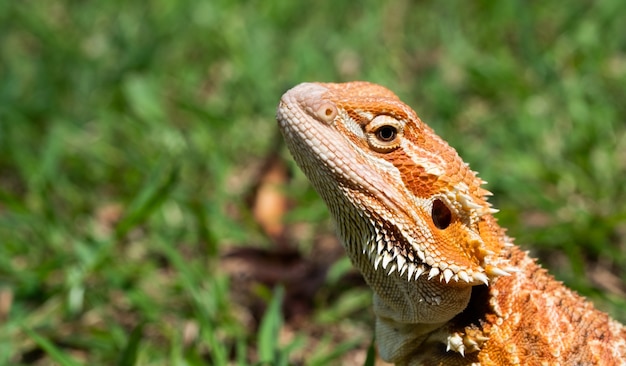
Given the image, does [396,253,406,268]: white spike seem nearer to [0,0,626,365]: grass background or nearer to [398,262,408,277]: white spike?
[398,262,408,277]: white spike

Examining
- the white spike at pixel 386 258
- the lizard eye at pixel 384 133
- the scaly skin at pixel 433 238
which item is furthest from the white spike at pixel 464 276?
the lizard eye at pixel 384 133

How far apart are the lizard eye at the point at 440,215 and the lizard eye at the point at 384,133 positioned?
0.24 meters

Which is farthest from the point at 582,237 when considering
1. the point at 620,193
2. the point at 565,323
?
the point at 565,323

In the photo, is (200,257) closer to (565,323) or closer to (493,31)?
(565,323)

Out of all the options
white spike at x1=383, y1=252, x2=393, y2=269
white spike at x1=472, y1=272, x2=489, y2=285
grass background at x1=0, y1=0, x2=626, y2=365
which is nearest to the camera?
white spike at x1=472, y1=272, x2=489, y2=285

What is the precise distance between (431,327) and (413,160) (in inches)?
24.2

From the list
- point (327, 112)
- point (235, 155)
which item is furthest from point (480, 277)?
point (235, 155)

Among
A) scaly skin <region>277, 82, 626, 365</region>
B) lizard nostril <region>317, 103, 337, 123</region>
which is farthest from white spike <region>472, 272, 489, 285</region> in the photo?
lizard nostril <region>317, 103, 337, 123</region>

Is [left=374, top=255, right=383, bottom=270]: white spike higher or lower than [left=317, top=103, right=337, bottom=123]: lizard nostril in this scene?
lower

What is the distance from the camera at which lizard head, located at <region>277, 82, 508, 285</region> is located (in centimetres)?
252

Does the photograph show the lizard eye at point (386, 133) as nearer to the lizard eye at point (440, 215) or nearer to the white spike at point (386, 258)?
the lizard eye at point (440, 215)

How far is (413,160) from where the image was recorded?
2.57m

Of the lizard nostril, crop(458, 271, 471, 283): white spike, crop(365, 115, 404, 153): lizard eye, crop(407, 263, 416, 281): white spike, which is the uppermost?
crop(365, 115, 404, 153): lizard eye

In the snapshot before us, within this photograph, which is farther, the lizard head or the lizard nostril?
the lizard nostril
